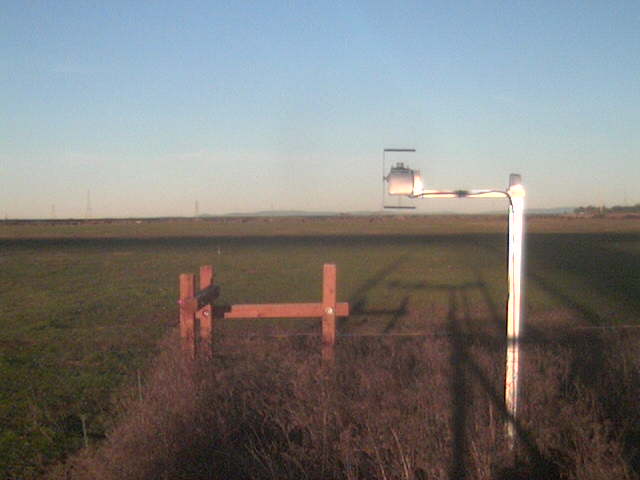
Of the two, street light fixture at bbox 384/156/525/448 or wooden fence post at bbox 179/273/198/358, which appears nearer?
street light fixture at bbox 384/156/525/448

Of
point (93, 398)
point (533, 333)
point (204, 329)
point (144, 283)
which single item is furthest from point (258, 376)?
point (144, 283)

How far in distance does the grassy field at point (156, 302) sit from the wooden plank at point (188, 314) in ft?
3.52

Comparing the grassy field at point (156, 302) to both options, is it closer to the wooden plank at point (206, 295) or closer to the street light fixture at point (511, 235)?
the wooden plank at point (206, 295)

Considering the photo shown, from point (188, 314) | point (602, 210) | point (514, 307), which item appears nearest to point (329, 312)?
point (188, 314)

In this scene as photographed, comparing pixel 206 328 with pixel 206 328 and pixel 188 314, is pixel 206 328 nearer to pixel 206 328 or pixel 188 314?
pixel 206 328

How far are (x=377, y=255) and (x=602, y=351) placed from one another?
2599cm

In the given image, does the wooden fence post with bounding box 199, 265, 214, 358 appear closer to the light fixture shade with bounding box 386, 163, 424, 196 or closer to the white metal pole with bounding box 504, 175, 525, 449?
the light fixture shade with bounding box 386, 163, 424, 196

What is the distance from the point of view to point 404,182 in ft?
21.3

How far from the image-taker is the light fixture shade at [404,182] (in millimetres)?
6488

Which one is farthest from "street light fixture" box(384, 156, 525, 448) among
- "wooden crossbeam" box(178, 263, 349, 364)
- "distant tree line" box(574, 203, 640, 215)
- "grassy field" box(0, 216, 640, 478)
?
"distant tree line" box(574, 203, 640, 215)

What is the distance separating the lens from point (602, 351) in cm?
874

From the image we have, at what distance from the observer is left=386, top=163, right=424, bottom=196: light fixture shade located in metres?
6.49

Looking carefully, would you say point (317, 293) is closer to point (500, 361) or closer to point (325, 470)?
point (500, 361)

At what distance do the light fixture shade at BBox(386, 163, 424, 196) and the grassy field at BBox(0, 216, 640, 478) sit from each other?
11.9ft
